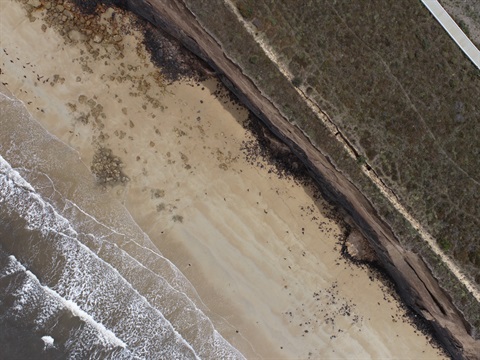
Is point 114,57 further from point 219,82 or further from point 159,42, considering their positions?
point 219,82

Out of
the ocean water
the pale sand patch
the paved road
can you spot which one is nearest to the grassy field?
the paved road

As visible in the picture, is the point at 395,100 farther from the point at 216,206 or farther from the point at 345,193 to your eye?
the point at 216,206

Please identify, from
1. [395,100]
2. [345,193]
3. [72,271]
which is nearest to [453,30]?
[395,100]

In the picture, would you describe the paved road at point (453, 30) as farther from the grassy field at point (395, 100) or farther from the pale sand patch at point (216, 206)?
the pale sand patch at point (216, 206)

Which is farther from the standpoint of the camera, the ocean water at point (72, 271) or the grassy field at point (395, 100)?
the ocean water at point (72, 271)

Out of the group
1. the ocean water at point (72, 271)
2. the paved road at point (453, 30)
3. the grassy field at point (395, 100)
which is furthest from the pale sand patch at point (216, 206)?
the paved road at point (453, 30)

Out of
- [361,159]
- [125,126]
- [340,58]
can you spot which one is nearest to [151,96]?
[125,126]

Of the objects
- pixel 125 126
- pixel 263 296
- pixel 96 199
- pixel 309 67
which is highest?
pixel 309 67

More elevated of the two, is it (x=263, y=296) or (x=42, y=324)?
(x=263, y=296)

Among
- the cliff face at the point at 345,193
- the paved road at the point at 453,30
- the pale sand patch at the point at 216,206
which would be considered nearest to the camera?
the cliff face at the point at 345,193
